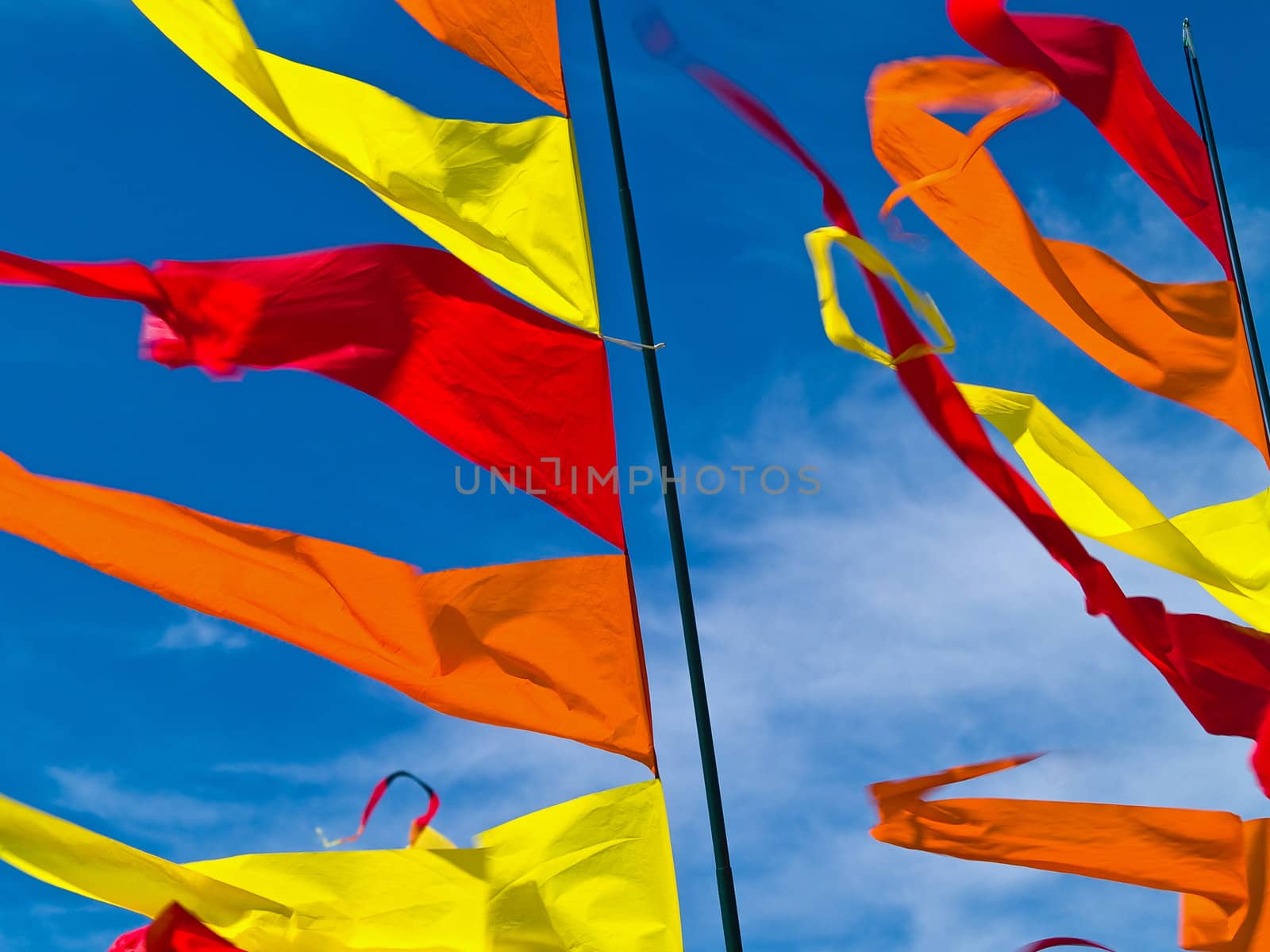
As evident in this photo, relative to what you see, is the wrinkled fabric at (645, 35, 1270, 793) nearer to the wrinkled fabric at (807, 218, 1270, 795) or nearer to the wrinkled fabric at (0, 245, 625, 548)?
the wrinkled fabric at (807, 218, 1270, 795)

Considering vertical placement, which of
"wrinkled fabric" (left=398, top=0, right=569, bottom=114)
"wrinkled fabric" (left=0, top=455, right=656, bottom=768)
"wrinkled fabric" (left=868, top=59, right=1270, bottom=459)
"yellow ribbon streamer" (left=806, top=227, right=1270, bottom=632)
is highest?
"wrinkled fabric" (left=398, top=0, right=569, bottom=114)

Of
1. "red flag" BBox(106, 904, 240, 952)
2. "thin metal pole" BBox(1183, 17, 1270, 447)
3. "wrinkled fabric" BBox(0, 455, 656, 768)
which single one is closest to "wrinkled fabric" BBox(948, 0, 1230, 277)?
"thin metal pole" BBox(1183, 17, 1270, 447)

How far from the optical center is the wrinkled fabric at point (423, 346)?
328 inches

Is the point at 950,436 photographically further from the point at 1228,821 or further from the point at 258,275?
the point at 258,275

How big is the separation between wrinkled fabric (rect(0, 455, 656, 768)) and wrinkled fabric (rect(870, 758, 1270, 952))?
2126mm

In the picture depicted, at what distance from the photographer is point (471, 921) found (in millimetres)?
7840

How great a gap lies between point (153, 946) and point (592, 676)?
8.42 feet

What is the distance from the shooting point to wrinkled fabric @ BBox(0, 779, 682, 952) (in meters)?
7.73

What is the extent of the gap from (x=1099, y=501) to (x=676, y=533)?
3438 mm

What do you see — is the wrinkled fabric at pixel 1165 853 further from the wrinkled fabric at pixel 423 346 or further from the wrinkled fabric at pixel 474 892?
the wrinkled fabric at pixel 423 346

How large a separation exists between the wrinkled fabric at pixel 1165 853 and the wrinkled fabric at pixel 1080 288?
2.91 m

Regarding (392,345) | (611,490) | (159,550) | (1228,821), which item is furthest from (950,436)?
(159,550)

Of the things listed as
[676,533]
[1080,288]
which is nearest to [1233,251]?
[1080,288]

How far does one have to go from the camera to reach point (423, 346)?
344 inches
